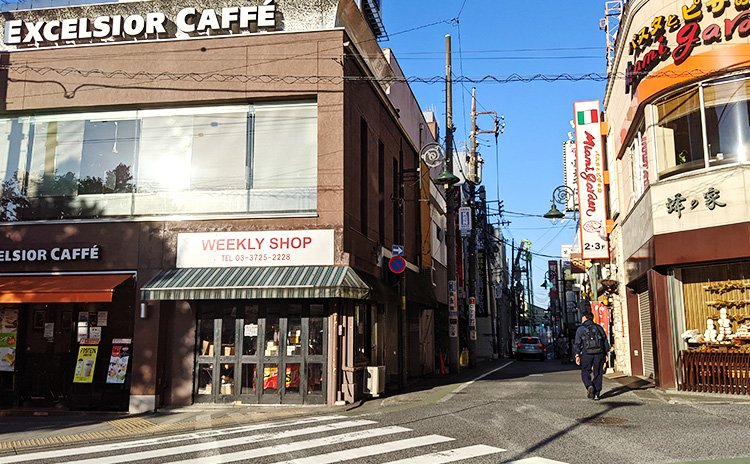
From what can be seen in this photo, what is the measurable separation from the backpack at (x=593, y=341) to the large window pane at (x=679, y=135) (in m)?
4.56

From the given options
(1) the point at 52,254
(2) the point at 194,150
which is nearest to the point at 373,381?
(2) the point at 194,150

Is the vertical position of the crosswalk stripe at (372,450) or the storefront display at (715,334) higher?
the storefront display at (715,334)

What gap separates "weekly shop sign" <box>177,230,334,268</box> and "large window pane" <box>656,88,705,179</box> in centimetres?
830

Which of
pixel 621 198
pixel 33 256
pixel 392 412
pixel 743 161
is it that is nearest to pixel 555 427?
pixel 392 412

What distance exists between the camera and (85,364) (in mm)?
14266

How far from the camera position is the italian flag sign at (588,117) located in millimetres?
23609

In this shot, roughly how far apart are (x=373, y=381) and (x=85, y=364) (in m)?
6.62

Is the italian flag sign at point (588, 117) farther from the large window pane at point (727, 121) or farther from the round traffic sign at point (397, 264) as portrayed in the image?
the round traffic sign at point (397, 264)

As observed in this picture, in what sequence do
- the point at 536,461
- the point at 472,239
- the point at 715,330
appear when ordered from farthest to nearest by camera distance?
the point at 472,239 < the point at 715,330 < the point at 536,461

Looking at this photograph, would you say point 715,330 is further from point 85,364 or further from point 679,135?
Answer: point 85,364

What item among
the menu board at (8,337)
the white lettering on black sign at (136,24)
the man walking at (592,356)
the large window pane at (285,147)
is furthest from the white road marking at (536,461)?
the menu board at (8,337)

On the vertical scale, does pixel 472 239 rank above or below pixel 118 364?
above

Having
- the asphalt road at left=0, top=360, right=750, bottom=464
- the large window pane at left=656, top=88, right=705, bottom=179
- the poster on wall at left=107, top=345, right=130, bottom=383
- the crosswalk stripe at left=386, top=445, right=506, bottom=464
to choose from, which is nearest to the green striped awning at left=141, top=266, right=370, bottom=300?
the poster on wall at left=107, top=345, right=130, bottom=383

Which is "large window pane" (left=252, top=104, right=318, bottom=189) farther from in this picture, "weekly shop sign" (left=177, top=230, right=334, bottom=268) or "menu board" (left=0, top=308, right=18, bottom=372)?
"menu board" (left=0, top=308, right=18, bottom=372)
